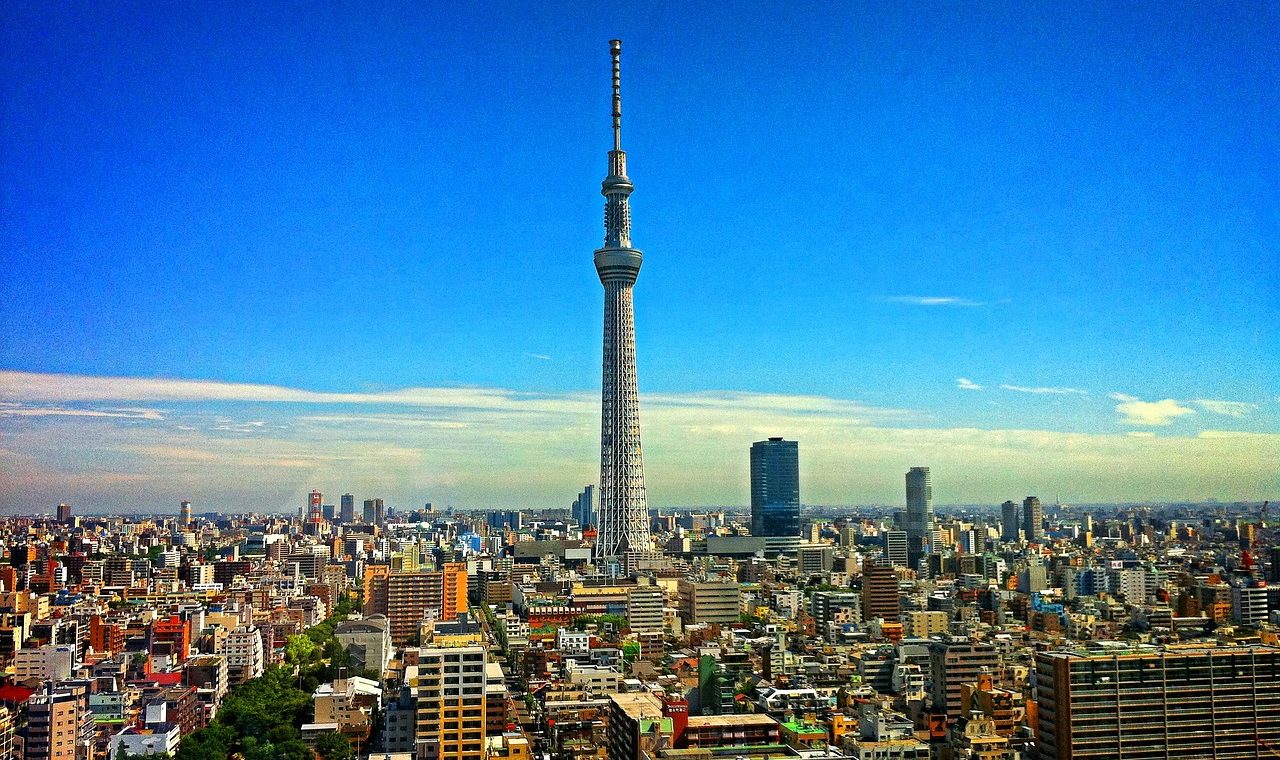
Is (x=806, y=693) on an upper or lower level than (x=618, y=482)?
lower

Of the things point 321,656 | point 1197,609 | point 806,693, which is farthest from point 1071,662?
point 321,656

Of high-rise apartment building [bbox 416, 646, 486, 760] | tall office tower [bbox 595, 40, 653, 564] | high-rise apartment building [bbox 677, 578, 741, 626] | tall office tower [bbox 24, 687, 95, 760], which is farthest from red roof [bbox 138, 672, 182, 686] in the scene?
tall office tower [bbox 595, 40, 653, 564]

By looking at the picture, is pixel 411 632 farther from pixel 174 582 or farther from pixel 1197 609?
pixel 1197 609

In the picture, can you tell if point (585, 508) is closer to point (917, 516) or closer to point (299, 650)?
point (917, 516)

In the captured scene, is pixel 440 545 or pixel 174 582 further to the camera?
pixel 440 545

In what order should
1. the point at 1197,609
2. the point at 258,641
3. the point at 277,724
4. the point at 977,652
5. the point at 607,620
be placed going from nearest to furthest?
1. the point at 277,724
2. the point at 977,652
3. the point at 258,641
4. the point at 1197,609
5. the point at 607,620

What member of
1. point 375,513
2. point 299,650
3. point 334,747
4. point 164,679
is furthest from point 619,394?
point 334,747

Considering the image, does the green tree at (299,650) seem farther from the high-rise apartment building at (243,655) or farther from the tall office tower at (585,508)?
the tall office tower at (585,508)

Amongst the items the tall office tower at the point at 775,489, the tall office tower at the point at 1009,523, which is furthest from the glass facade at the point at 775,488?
the tall office tower at the point at 1009,523
